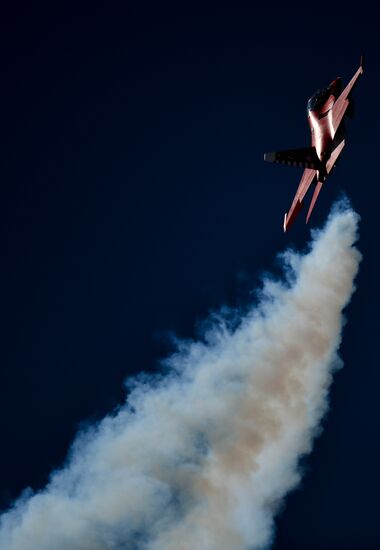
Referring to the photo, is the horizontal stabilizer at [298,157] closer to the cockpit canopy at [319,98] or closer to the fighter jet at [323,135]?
the fighter jet at [323,135]

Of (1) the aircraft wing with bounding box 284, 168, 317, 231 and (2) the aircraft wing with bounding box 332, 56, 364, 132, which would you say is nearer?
(2) the aircraft wing with bounding box 332, 56, 364, 132

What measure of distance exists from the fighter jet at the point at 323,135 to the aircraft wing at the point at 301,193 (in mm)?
252

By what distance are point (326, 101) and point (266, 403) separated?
27770 mm

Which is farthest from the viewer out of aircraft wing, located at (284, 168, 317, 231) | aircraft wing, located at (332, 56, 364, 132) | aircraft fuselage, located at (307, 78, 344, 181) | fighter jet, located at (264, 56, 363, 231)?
aircraft wing, located at (284, 168, 317, 231)

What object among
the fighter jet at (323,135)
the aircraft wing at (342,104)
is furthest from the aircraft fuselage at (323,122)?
the aircraft wing at (342,104)

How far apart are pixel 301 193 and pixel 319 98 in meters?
6.81

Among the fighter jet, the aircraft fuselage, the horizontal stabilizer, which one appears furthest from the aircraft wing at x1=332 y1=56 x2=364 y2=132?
the horizontal stabilizer

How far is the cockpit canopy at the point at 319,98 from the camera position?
5525 cm

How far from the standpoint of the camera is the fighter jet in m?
52.7

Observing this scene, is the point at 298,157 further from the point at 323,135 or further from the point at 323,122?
the point at 323,122

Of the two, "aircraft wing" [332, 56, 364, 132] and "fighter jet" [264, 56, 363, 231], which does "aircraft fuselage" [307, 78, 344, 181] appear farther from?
"aircraft wing" [332, 56, 364, 132]

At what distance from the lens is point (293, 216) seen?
59500 millimetres

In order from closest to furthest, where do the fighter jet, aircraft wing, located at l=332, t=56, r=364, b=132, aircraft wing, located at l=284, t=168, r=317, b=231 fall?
aircraft wing, located at l=332, t=56, r=364, b=132
the fighter jet
aircraft wing, located at l=284, t=168, r=317, b=231

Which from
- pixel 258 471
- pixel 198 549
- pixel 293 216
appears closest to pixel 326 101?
pixel 293 216
